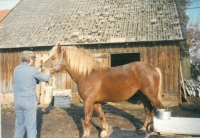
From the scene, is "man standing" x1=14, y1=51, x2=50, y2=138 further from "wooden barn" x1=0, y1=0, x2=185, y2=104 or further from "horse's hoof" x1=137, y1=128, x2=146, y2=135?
"wooden barn" x1=0, y1=0, x2=185, y2=104

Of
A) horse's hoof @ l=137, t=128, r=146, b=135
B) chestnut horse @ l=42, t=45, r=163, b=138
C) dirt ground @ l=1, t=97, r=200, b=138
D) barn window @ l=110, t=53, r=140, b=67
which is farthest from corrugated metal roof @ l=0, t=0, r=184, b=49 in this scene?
horse's hoof @ l=137, t=128, r=146, b=135

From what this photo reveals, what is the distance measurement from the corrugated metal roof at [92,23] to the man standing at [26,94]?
6.13 m

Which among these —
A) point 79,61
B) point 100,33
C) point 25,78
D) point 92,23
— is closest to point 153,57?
point 100,33

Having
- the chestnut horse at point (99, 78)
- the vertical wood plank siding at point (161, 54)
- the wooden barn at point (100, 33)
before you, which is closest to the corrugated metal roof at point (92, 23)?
the wooden barn at point (100, 33)

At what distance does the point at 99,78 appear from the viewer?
5.08m

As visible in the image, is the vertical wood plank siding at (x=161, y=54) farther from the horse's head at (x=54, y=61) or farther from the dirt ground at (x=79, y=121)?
the horse's head at (x=54, y=61)

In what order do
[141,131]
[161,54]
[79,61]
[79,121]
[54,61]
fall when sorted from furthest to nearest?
[161,54] < [79,121] < [141,131] < [79,61] < [54,61]

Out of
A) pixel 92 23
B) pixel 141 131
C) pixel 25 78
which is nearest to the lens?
pixel 25 78

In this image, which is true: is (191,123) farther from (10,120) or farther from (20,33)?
(20,33)

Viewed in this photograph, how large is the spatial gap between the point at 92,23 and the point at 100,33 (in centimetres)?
117

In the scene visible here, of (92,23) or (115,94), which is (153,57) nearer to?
(92,23)

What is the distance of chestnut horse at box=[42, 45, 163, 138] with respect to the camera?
16.1 feet

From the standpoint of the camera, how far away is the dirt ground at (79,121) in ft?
18.3

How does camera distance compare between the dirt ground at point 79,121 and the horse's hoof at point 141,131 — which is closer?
the horse's hoof at point 141,131
